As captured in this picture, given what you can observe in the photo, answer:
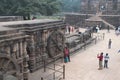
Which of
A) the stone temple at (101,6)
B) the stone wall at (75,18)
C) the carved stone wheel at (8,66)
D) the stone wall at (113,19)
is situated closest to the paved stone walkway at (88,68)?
the carved stone wheel at (8,66)

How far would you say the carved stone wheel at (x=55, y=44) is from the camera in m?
14.8

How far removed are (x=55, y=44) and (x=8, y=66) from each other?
654cm

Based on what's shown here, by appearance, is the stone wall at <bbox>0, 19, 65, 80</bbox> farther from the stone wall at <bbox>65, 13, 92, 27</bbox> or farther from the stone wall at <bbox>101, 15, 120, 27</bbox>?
the stone wall at <bbox>65, 13, 92, 27</bbox>

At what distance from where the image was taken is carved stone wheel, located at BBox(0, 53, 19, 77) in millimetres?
9000

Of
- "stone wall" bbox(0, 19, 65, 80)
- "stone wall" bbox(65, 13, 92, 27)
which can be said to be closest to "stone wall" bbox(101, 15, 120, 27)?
"stone wall" bbox(65, 13, 92, 27)

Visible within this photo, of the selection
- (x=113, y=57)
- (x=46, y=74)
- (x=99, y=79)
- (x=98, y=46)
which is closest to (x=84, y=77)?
(x=99, y=79)

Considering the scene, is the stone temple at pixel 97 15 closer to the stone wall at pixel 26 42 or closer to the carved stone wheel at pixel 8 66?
the stone wall at pixel 26 42

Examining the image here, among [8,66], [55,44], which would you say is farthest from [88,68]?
[8,66]

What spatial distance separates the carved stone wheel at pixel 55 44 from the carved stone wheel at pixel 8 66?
17.1 feet

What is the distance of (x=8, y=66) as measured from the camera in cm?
927

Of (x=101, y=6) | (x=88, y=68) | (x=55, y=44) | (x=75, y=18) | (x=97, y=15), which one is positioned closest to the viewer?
(x=88, y=68)

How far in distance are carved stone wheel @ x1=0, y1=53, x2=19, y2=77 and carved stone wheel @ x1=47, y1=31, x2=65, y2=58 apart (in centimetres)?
522

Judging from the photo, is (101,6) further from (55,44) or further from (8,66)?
(8,66)

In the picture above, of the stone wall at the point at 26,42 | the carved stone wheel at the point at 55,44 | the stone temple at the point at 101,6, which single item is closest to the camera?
the stone wall at the point at 26,42
